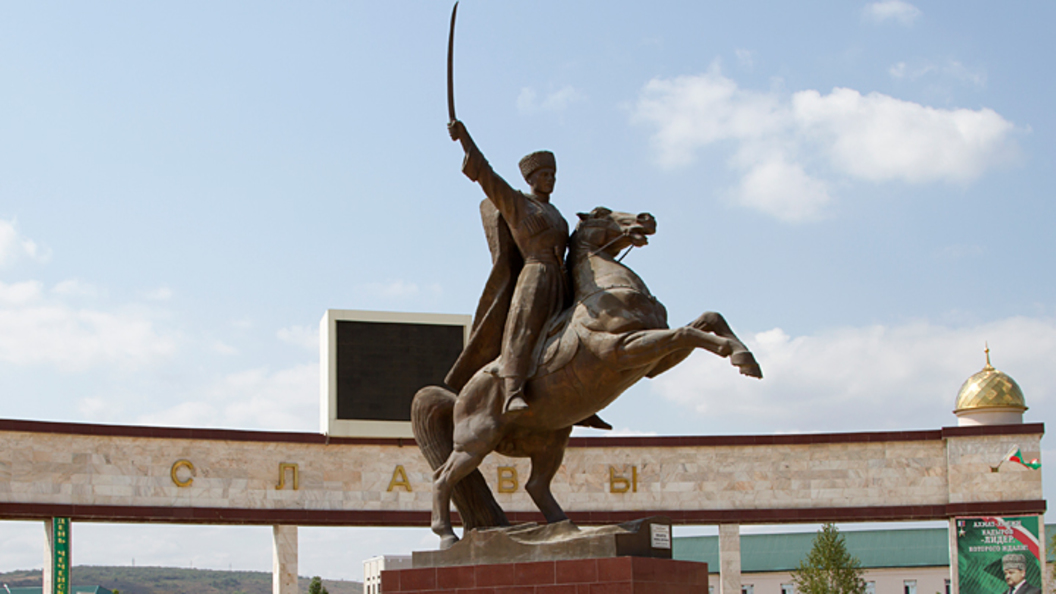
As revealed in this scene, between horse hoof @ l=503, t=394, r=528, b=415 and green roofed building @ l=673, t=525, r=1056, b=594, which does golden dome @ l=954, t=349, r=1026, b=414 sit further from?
green roofed building @ l=673, t=525, r=1056, b=594

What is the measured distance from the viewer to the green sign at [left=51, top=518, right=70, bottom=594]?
2028 centimetres

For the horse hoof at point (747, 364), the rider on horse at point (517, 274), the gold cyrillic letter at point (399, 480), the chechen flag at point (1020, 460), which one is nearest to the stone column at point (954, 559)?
the chechen flag at point (1020, 460)

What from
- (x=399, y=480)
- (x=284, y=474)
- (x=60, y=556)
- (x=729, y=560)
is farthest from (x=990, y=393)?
(x=60, y=556)

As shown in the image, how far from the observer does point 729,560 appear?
2338 cm

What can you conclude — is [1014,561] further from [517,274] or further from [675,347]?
[675,347]

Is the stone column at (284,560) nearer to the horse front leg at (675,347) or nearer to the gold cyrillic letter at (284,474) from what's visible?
the gold cyrillic letter at (284,474)

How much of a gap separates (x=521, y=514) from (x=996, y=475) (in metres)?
10.1

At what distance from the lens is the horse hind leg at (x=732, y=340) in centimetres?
712

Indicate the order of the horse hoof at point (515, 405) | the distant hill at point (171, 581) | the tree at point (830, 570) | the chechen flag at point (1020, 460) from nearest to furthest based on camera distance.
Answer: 1. the horse hoof at point (515, 405)
2. the chechen flag at point (1020, 460)
3. the tree at point (830, 570)
4. the distant hill at point (171, 581)

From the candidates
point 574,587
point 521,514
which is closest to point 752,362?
point 574,587

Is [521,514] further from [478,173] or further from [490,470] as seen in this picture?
[478,173]

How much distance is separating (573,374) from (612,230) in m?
1.24

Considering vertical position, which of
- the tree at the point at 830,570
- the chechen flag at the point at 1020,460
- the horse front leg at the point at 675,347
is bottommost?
the tree at the point at 830,570

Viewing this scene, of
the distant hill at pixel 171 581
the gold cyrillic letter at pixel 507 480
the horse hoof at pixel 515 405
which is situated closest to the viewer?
the horse hoof at pixel 515 405
